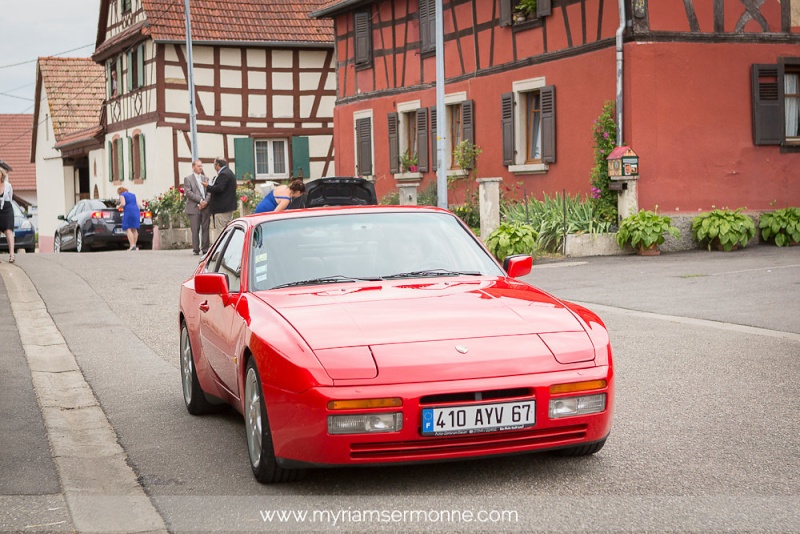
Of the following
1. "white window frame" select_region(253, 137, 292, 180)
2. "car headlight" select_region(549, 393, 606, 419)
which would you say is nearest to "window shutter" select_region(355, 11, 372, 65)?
"white window frame" select_region(253, 137, 292, 180)

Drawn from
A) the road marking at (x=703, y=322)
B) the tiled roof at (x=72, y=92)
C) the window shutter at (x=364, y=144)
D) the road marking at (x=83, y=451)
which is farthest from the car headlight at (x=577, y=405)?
the tiled roof at (x=72, y=92)

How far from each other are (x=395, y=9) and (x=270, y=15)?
12.7m

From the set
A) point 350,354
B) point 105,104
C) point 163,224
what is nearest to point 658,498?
point 350,354

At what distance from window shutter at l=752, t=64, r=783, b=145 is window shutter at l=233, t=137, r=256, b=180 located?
23.1 meters

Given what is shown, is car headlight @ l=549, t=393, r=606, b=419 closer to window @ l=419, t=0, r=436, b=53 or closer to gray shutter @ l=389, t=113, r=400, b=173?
window @ l=419, t=0, r=436, b=53

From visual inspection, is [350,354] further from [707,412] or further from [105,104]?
[105,104]

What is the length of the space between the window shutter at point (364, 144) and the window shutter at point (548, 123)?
8765 mm

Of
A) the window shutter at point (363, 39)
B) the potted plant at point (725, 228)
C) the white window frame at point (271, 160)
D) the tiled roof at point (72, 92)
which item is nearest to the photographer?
the potted plant at point (725, 228)

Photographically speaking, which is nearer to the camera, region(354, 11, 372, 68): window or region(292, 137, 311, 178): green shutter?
region(354, 11, 372, 68): window

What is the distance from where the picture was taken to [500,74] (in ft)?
85.0

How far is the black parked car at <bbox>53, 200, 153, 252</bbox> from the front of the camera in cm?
3147

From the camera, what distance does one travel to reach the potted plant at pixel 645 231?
20234 millimetres

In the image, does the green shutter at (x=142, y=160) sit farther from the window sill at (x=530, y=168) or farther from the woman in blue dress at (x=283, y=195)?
the woman in blue dress at (x=283, y=195)

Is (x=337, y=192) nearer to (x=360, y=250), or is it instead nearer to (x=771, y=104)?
(x=771, y=104)
